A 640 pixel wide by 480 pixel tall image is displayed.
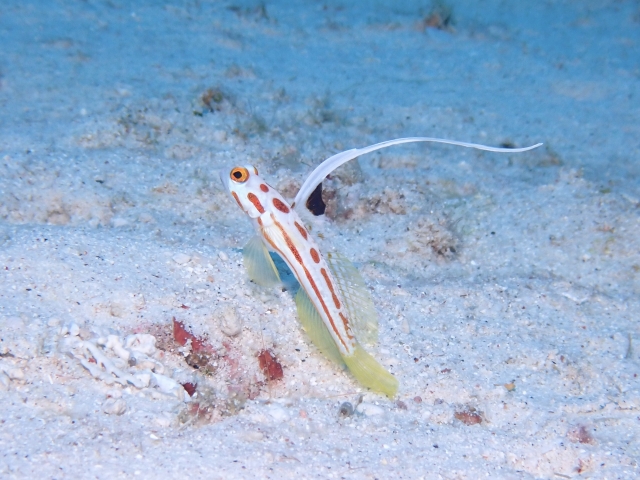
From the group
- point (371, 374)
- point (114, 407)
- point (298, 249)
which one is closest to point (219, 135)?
point (298, 249)

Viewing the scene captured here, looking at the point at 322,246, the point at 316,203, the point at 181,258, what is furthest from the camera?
the point at 316,203

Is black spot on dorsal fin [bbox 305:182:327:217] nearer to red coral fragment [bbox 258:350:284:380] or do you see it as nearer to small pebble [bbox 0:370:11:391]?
red coral fragment [bbox 258:350:284:380]

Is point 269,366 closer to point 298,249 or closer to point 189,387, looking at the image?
point 189,387

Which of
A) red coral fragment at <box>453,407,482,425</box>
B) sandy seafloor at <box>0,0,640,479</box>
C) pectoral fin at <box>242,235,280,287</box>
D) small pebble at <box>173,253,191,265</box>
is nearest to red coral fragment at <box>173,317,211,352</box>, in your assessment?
sandy seafloor at <box>0,0,640,479</box>

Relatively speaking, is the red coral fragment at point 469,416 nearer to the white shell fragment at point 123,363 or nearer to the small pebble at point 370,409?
the small pebble at point 370,409

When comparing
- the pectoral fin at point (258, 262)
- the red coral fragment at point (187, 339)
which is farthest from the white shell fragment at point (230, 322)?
the pectoral fin at point (258, 262)

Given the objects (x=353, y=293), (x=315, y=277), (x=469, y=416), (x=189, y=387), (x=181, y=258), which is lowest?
(x=469, y=416)

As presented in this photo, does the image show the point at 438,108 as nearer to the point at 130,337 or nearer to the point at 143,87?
the point at 143,87
